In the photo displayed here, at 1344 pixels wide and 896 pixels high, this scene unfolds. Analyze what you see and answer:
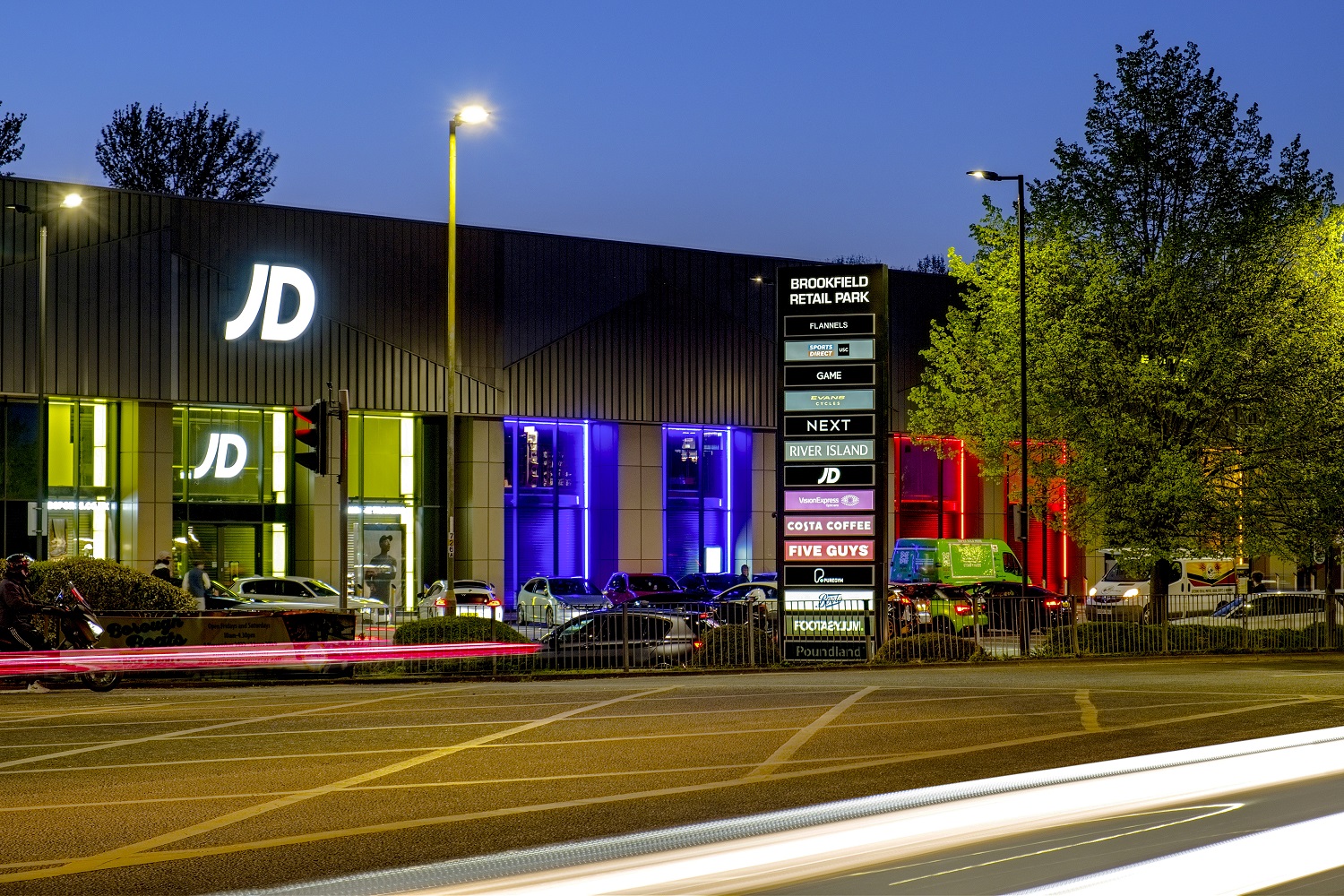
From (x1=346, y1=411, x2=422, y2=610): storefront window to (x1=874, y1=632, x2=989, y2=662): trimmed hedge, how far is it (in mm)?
26511

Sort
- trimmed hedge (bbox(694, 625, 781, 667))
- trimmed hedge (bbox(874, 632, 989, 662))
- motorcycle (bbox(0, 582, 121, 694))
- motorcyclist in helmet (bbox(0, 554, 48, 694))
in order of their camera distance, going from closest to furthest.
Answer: motorcyclist in helmet (bbox(0, 554, 48, 694)), motorcycle (bbox(0, 582, 121, 694)), trimmed hedge (bbox(694, 625, 781, 667)), trimmed hedge (bbox(874, 632, 989, 662))

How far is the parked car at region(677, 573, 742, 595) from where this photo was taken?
49484 millimetres

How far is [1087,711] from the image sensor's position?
1578 cm

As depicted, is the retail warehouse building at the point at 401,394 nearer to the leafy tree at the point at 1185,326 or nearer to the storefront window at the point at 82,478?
the storefront window at the point at 82,478

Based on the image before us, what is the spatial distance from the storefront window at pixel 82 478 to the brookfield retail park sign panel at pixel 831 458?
87.9ft

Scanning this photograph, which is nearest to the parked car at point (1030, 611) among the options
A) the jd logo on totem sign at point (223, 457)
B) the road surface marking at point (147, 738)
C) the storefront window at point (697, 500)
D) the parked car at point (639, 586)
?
the road surface marking at point (147, 738)

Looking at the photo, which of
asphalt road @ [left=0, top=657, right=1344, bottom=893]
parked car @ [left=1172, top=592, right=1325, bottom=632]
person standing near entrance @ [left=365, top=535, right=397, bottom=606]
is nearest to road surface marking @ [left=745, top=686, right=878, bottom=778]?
asphalt road @ [left=0, top=657, right=1344, bottom=893]

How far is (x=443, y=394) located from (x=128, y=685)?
29014 mm

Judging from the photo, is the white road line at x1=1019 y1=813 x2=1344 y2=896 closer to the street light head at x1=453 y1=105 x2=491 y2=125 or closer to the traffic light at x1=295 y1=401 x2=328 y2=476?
the traffic light at x1=295 y1=401 x2=328 y2=476

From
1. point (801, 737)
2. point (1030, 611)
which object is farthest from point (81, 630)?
point (1030, 611)

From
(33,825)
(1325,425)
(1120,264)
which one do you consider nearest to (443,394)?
(1120,264)

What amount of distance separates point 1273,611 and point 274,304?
98.3 ft

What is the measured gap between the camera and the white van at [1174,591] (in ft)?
98.0

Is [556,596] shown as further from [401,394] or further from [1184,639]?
[1184,639]
